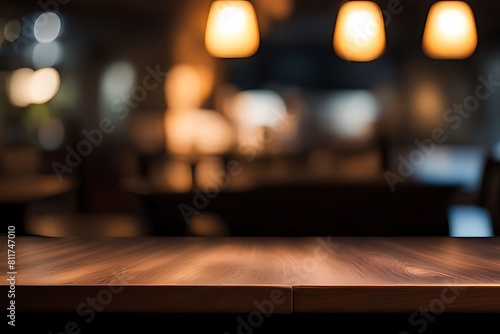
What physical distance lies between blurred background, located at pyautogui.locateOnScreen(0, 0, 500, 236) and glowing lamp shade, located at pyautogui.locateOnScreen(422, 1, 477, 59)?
0.22 feet

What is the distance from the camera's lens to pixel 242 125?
1933 mm

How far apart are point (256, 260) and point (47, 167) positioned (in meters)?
0.87

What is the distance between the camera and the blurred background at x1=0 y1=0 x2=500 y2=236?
1922mm

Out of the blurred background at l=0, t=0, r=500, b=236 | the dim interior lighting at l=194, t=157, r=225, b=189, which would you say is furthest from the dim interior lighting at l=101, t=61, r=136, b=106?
the dim interior lighting at l=194, t=157, r=225, b=189

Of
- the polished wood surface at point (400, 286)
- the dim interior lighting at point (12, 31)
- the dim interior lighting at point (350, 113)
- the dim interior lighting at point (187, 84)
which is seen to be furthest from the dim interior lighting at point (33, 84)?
the polished wood surface at point (400, 286)

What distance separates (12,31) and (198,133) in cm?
69

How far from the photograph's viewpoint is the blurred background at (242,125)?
1.92 meters

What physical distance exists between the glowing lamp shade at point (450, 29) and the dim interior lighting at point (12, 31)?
4.31 ft

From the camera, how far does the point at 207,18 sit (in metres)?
1.93

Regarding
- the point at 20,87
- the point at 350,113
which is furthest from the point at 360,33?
the point at 20,87

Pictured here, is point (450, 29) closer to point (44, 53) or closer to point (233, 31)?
point (233, 31)

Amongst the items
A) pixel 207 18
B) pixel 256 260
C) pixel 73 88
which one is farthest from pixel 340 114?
pixel 73 88

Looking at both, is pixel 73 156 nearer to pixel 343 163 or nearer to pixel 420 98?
pixel 343 163

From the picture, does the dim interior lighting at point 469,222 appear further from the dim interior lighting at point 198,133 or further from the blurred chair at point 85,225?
the blurred chair at point 85,225
